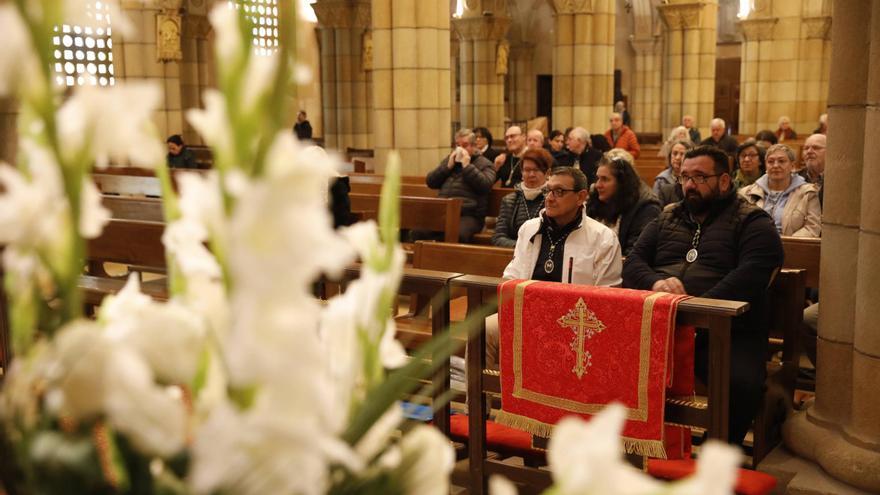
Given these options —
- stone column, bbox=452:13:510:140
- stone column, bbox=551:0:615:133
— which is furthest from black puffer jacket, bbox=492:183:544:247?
stone column, bbox=452:13:510:140

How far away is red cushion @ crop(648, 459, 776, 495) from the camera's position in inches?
145

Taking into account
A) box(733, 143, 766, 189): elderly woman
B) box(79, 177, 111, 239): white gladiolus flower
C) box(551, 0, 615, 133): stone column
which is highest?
box(551, 0, 615, 133): stone column

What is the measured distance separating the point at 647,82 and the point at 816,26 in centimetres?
786

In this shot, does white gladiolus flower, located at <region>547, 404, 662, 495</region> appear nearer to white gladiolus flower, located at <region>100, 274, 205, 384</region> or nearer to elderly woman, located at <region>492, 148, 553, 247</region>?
white gladiolus flower, located at <region>100, 274, 205, 384</region>

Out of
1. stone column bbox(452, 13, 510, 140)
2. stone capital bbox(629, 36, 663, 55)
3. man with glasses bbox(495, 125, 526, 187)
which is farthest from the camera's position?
stone capital bbox(629, 36, 663, 55)

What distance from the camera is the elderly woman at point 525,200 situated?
19.4 ft

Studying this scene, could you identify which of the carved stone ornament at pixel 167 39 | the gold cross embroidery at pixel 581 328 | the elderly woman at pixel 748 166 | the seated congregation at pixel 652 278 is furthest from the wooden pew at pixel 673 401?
the carved stone ornament at pixel 167 39

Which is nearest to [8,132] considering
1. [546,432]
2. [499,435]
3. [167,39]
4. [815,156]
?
[546,432]

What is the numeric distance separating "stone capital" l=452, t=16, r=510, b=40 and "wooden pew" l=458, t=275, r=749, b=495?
18.7m

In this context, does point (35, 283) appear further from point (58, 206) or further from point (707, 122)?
point (707, 122)

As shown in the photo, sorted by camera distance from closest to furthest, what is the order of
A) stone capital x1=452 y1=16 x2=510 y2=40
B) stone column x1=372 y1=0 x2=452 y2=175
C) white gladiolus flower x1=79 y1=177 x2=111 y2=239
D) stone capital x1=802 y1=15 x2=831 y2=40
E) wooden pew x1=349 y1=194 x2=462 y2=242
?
white gladiolus flower x1=79 y1=177 x2=111 y2=239 → wooden pew x1=349 y1=194 x2=462 y2=242 → stone column x1=372 y1=0 x2=452 y2=175 → stone capital x1=802 y1=15 x2=831 y2=40 → stone capital x1=452 y1=16 x2=510 y2=40

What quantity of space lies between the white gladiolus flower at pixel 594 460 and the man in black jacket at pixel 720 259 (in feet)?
11.1

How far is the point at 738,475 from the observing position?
381 centimetres

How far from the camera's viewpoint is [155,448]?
29.4 inches
